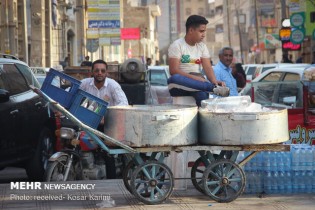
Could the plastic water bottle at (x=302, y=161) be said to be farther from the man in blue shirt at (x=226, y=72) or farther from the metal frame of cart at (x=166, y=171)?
the man in blue shirt at (x=226, y=72)

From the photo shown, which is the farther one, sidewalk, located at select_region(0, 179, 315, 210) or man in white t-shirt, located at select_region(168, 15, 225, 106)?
man in white t-shirt, located at select_region(168, 15, 225, 106)

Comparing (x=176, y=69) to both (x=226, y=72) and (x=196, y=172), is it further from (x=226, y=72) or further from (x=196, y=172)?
(x=226, y=72)

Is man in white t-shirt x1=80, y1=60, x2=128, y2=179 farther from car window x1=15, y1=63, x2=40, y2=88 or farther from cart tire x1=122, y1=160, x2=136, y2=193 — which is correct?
car window x1=15, y1=63, x2=40, y2=88

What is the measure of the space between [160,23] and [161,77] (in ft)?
381

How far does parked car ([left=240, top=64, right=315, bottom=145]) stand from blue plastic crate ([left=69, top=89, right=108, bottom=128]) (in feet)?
14.1

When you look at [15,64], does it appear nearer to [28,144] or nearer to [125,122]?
[28,144]

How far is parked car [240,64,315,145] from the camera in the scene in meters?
12.4

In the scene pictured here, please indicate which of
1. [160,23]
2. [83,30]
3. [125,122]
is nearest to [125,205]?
[125,122]

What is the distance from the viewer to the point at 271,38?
74062 mm

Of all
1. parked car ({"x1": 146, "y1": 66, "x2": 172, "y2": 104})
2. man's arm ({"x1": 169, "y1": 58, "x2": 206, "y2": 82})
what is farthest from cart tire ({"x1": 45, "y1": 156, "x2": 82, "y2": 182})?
parked car ({"x1": 146, "y1": 66, "x2": 172, "y2": 104})

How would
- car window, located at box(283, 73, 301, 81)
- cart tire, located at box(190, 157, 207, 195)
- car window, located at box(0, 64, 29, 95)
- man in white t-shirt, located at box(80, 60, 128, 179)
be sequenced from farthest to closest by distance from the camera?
car window, located at box(283, 73, 301, 81) < car window, located at box(0, 64, 29, 95) < man in white t-shirt, located at box(80, 60, 128, 179) < cart tire, located at box(190, 157, 207, 195)

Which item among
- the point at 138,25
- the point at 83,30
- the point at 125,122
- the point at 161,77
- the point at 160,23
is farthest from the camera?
the point at 160,23

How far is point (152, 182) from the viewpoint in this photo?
870cm

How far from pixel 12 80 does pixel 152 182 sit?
3.89 metres
